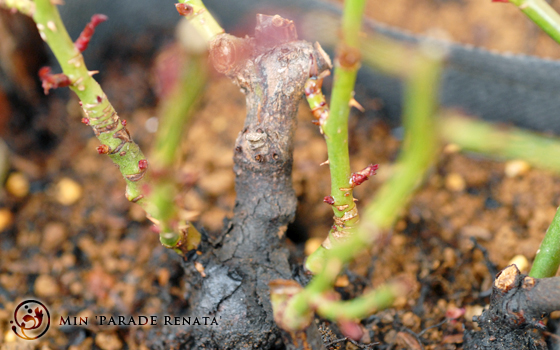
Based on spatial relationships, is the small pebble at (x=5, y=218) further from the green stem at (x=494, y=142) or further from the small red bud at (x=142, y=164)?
the green stem at (x=494, y=142)

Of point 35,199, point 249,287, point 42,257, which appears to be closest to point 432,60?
point 249,287

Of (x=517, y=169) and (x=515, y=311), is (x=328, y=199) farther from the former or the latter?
(x=517, y=169)

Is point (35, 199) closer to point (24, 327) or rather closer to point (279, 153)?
point (24, 327)

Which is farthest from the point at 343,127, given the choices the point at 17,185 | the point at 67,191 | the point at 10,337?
the point at 17,185

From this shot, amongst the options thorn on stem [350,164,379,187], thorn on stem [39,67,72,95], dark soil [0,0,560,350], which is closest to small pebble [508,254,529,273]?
dark soil [0,0,560,350]

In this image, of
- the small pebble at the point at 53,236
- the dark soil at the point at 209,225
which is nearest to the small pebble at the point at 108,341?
the dark soil at the point at 209,225
